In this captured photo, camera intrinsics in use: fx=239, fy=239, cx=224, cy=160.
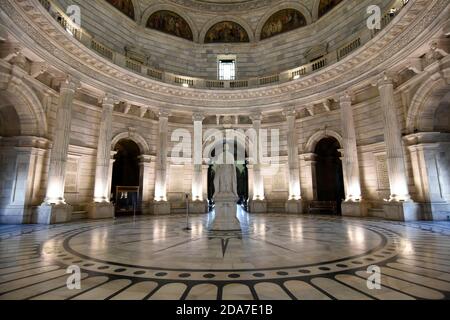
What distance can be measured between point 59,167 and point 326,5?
2002 centimetres

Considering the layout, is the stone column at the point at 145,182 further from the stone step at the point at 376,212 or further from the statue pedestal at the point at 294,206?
the stone step at the point at 376,212

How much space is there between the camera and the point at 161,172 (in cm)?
1645

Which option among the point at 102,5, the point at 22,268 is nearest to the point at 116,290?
the point at 22,268

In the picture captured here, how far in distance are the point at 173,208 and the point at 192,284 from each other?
15.0 metres

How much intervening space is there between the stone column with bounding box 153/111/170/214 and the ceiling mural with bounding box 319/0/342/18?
536 inches

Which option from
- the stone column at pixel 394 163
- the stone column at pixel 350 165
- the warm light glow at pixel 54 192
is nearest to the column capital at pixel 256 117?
the stone column at pixel 350 165

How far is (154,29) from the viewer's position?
18.7 meters

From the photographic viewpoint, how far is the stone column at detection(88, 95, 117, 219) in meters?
13.3

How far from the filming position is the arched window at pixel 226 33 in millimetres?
20531

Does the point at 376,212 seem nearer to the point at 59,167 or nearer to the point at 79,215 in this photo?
the point at 79,215

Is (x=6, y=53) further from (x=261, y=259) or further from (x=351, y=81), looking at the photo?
(x=351, y=81)

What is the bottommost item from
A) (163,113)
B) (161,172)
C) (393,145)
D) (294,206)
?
(294,206)

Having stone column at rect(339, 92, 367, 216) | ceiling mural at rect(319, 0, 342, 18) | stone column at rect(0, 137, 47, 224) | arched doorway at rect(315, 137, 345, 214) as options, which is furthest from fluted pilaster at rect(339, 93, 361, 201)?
stone column at rect(0, 137, 47, 224)

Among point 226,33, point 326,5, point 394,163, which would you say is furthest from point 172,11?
point 394,163
